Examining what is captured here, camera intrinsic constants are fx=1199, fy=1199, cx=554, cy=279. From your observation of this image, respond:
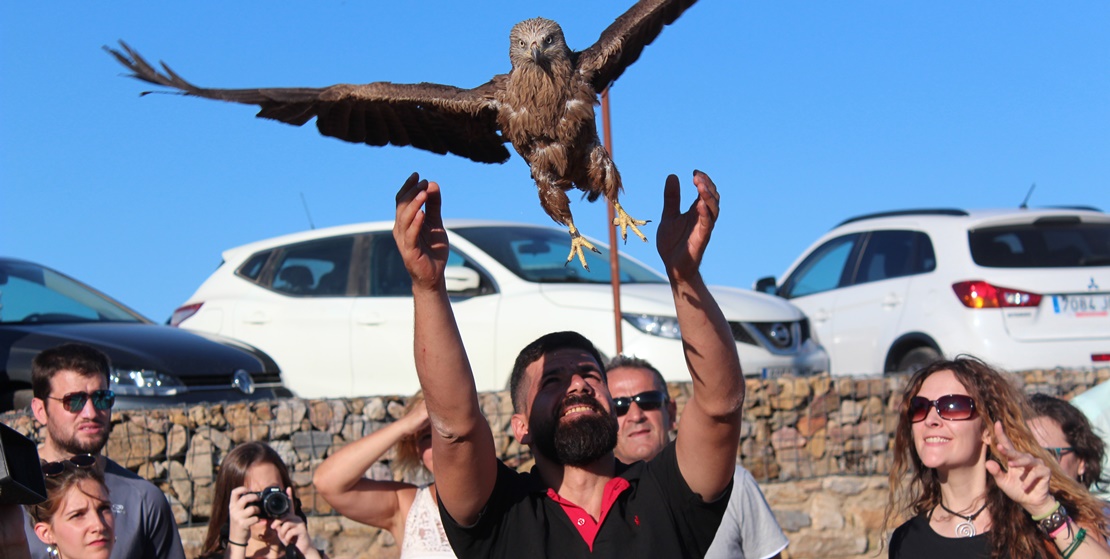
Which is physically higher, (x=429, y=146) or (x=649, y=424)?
(x=429, y=146)

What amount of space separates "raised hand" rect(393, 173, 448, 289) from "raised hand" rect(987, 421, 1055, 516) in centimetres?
161

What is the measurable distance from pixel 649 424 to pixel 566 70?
1.37m

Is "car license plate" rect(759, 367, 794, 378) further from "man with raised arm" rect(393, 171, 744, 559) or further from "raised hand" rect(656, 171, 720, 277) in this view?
"raised hand" rect(656, 171, 720, 277)

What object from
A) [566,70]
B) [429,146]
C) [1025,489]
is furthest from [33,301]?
[1025,489]

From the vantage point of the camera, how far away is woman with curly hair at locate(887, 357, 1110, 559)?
327 centimetres

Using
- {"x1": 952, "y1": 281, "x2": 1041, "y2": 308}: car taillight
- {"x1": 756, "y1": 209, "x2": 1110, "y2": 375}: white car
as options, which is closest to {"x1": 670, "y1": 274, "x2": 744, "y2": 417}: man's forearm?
{"x1": 756, "y1": 209, "x2": 1110, "y2": 375}: white car

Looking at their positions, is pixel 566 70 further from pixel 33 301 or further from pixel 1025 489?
pixel 33 301

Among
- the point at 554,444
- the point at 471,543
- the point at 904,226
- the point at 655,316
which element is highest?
the point at 904,226

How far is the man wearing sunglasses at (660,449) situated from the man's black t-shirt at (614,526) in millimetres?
921

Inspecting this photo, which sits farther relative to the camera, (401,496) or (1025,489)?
(401,496)

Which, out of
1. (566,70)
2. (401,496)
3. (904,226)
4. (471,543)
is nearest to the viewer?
(471,543)

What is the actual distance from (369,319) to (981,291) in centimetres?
445

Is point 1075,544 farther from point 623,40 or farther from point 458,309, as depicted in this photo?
point 458,309

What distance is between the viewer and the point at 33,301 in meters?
7.65
